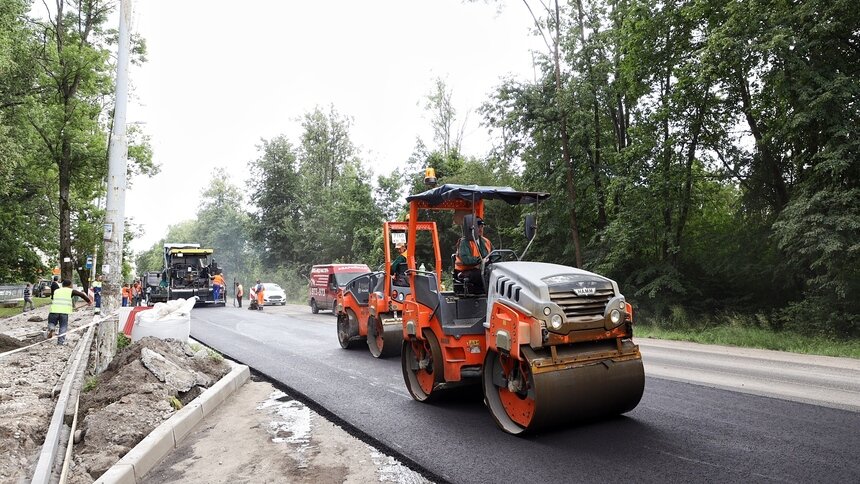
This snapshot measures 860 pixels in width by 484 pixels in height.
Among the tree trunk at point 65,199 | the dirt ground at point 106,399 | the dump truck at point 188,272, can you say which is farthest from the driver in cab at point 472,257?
the dump truck at point 188,272

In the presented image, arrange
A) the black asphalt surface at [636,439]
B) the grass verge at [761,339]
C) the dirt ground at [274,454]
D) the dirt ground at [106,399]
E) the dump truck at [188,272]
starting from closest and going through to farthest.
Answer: the black asphalt surface at [636,439]
the dirt ground at [274,454]
the dirt ground at [106,399]
the grass verge at [761,339]
the dump truck at [188,272]

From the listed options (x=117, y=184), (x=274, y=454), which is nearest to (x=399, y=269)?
(x=117, y=184)

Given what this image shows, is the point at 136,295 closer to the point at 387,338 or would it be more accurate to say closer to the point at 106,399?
the point at 387,338

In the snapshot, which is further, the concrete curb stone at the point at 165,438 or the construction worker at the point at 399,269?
the construction worker at the point at 399,269

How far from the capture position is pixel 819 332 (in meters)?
A: 12.7

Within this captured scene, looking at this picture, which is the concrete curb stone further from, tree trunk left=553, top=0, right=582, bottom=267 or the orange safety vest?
tree trunk left=553, top=0, right=582, bottom=267

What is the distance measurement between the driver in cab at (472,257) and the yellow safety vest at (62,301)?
9974mm

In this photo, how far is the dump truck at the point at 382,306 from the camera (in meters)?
10.4

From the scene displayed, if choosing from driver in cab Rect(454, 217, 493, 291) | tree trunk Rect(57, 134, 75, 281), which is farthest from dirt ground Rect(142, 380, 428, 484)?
tree trunk Rect(57, 134, 75, 281)

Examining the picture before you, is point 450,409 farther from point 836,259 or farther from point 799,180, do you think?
point 799,180

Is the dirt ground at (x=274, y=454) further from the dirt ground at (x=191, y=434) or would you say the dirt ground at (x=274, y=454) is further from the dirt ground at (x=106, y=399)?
the dirt ground at (x=106, y=399)

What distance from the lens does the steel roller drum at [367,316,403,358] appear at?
1050 centimetres

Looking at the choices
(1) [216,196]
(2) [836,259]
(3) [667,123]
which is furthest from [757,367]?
(1) [216,196]

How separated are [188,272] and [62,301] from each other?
16406 mm
